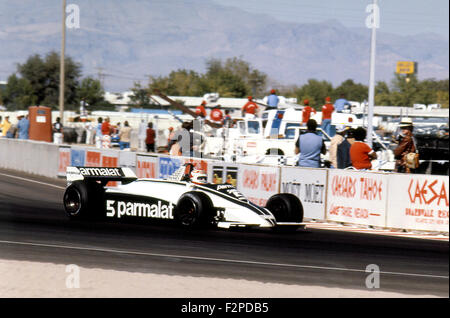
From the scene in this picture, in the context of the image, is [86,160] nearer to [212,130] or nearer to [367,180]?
[212,130]

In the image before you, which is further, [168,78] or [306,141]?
[168,78]

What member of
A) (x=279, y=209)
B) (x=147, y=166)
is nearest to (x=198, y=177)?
(x=279, y=209)

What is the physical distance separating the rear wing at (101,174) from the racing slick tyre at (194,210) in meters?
1.25

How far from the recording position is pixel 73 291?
8.18 meters

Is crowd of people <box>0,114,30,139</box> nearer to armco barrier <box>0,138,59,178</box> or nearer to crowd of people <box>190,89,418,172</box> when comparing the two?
armco barrier <box>0,138,59,178</box>

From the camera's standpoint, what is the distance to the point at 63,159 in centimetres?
2472

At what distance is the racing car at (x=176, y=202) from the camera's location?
12680mm

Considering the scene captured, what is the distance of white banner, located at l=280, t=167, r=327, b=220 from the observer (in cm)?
1620

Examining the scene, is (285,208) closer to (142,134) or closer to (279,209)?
(279,209)

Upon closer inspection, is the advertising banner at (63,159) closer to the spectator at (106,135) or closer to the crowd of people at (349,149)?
the spectator at (106,135)

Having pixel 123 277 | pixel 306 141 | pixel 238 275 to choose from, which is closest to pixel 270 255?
pixel 238 275
